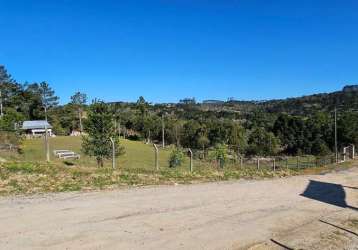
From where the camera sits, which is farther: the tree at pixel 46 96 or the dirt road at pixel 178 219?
the tree at pixel 46 96

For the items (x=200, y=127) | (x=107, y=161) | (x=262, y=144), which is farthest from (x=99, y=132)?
(x=200, y=127)

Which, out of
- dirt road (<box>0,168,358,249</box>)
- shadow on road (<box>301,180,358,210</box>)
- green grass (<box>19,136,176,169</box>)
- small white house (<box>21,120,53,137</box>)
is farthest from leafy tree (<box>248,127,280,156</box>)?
dirt road (<box>0,168,358,249</box>)

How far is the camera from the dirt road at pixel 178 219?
8500 mm

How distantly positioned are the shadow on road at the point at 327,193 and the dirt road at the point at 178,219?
0.15 feet

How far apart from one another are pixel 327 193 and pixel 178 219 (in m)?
8.43

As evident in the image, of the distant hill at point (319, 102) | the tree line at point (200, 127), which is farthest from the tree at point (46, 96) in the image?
the distant hill at point (319, 102)

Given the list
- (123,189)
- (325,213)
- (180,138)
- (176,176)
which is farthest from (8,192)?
(180,138)

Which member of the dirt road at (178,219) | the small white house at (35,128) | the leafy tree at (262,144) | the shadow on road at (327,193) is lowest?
the leafy tree at (262,144)

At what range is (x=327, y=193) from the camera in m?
16.8

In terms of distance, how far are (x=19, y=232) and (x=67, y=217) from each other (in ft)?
5.48

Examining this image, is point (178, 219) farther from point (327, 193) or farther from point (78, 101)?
point (78, 101)

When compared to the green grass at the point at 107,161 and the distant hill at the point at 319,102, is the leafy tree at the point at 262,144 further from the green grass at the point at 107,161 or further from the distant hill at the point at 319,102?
the distant hill at the point at 319,102

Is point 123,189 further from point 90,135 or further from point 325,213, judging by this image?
point 90,135

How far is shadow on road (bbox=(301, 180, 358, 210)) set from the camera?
1481 centimetres
